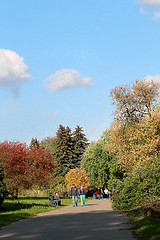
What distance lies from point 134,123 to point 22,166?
493 inches

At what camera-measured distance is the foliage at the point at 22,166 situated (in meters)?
36.1

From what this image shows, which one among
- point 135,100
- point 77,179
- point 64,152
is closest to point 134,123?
point 135,100

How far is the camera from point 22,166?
37625 mm

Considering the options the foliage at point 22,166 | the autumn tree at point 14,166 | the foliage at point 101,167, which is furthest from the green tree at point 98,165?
the autumn tree at point 14,166

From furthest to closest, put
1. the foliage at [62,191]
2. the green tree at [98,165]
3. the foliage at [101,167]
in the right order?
the green tree at [98,165]
the foliage at [101,167]
the foliage at [62,191]

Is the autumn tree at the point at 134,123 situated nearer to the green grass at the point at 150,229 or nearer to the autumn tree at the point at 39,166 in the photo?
the autumn tree at the point at 39,166

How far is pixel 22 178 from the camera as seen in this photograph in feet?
120

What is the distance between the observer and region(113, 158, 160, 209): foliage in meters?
21.0

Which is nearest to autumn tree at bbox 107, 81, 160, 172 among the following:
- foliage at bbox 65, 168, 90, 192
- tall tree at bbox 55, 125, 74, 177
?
foliage at bbox 65, 168, 90, 192

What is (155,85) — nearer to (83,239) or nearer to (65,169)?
(83,239)

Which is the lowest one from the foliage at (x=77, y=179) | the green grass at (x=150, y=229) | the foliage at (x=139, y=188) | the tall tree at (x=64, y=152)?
the green grass at (x=150, y=229)

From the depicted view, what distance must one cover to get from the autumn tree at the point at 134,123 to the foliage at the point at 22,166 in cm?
934

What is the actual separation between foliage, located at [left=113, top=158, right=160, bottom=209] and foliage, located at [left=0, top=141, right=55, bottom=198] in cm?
1489

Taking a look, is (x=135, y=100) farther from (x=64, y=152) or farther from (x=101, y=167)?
(x=64, y=152)
